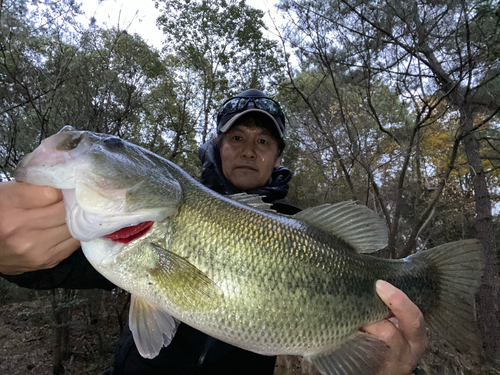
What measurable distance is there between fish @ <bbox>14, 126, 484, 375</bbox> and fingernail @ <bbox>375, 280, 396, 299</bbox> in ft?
0.13

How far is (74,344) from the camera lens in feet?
22.0

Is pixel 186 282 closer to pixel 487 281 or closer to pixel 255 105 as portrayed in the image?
pixel 255 105

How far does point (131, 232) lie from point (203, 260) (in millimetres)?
357

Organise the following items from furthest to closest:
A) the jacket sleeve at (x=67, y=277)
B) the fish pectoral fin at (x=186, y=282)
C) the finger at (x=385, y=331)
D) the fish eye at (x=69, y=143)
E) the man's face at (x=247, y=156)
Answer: the man's face at (x=247, y=156) < the jacket sleeve at (x=67, y=277) < the finger at (x=385, y=331) < the fish pectoral fin at (x=186, y=282) < the fish eye at (x=69, y=143)

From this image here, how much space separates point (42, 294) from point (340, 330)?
7.81m

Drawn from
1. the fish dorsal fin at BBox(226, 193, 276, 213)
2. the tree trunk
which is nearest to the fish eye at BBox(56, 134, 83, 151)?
the fish dorsal fin at BBox(226, 193, 276, 213)

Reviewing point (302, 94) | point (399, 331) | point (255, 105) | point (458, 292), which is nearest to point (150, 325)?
point (399, 331)

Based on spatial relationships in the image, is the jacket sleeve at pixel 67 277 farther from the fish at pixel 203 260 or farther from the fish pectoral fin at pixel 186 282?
the fish pectoral fin at pixel 186 282

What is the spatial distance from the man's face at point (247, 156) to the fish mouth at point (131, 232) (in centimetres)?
184

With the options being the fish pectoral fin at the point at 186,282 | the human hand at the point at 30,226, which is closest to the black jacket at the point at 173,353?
the human hand at the point at 30,226

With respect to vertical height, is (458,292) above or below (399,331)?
above

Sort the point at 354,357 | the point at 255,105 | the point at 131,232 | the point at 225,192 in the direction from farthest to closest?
1. the point at 255,105
2. the point at 225,192
3. the point at 354,357
4. the point at 131,232

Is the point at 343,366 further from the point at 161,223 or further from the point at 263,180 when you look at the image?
the point at 263,180

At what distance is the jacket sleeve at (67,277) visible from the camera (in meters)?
1.76
